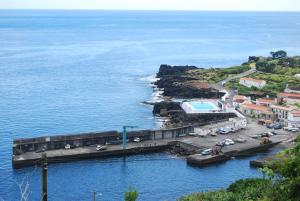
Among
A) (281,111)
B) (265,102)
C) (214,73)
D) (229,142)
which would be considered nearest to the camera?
(229,142)

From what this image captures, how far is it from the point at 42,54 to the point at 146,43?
54.6m

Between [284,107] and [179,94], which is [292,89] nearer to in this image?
[284,107]

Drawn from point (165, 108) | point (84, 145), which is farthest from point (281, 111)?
point (84, 145)

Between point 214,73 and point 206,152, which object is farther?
point 214,73

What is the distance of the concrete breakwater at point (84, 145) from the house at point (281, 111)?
49.2ft

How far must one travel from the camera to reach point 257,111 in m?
71.6

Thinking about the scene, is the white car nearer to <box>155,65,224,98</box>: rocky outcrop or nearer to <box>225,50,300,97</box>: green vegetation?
<box>155,65,224,98</box>: rocky outcrop

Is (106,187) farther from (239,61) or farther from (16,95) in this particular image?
(239,61)

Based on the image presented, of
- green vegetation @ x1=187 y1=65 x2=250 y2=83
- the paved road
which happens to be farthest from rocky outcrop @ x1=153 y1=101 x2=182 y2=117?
green vegetation @ x1=187 y1=65 x2=250 y2=83

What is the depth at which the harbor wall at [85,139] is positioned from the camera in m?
55.1

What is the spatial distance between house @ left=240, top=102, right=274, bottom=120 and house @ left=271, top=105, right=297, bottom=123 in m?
0.71

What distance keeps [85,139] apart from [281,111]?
27115 millimetres

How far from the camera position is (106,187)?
153 feet

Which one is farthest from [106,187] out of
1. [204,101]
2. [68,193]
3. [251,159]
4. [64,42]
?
[64,42]
